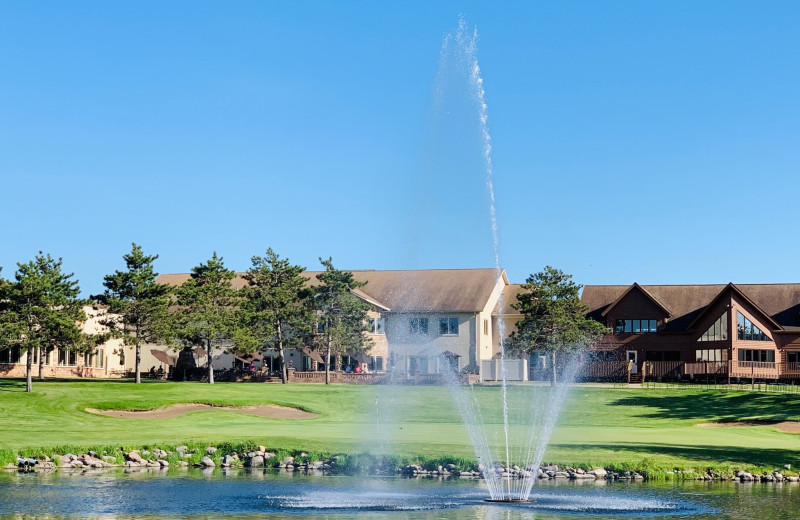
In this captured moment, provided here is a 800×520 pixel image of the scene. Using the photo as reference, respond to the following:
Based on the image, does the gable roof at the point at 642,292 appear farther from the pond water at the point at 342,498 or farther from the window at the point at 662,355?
the pond water at the point at 342,498

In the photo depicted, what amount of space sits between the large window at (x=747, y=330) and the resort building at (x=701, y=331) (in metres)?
0.02

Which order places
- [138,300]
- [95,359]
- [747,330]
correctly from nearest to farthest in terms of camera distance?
[138,300], [747,330], [95,359]

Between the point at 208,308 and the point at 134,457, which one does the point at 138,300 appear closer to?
A: the point at 208,308

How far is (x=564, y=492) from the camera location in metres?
30.2

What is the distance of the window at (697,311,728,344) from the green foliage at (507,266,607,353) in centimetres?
1066

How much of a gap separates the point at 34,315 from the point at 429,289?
36.7 meters

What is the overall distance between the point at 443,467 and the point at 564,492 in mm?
5278

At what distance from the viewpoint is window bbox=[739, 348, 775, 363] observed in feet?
267

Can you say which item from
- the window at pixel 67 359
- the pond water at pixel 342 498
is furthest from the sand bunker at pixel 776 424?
the window at pixel 67 359

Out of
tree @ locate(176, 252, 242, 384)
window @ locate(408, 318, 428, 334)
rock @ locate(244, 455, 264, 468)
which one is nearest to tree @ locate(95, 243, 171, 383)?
tree @ locate(176, 252, 242, 384)

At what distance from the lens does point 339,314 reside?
254 ft

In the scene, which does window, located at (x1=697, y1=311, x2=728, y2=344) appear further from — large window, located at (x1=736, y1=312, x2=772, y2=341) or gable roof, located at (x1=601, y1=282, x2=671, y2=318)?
gable roof, located at (x1=601, y1=282, x2=671, y2=318)

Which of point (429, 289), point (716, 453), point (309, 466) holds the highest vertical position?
point (429, 289)

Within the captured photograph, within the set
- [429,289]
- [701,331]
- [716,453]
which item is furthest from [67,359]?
[716,453]
